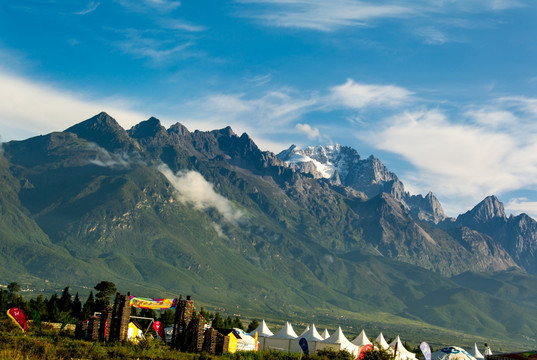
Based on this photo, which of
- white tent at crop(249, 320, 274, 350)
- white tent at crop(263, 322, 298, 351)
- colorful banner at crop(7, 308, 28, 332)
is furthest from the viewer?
white tent at crop(249, 320, 274, 350)

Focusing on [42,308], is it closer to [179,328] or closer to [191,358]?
[179,328]

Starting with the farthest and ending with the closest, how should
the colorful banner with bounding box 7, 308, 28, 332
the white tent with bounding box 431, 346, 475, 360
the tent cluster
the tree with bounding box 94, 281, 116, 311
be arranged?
the tree with bounding box 94, 281, 116, 311 < the white tent with bounding box 431, 346, 475, 360 < the tent cluster < the colorful banner with bounding box 7, 308, 28, 332

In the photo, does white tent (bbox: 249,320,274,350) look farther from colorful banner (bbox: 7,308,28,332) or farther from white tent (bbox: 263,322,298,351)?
colorful banner (bbox: 7,308,28,332)

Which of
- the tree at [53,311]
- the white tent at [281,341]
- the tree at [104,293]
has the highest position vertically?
the tree at [104,293]

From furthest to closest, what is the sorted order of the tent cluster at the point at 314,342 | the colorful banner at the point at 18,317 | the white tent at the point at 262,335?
the white tent at the point at 262,335 < the tent cluster at the point at 314,342 < the colorful banner at the point at 18,317

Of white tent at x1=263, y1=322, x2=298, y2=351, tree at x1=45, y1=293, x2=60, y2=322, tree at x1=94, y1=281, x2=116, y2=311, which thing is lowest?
white tent at x1=263, y1=322, x2=298, y2=351

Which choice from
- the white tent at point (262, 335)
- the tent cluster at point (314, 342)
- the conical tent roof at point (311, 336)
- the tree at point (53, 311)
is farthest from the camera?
the tree at point (53, 311)

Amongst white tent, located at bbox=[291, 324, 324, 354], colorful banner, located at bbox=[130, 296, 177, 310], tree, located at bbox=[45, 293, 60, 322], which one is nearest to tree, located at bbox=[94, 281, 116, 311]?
tree, located at bbox=[45, 293, 60, 322]

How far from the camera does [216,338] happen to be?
70625 mm

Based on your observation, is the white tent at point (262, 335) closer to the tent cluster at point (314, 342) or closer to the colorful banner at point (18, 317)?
the tent cluster at point (314, 342)

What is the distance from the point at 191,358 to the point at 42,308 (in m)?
79.5

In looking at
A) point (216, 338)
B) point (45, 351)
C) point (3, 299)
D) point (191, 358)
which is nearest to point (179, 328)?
point (216, 338)

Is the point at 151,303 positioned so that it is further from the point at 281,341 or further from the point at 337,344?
the point at 281,341

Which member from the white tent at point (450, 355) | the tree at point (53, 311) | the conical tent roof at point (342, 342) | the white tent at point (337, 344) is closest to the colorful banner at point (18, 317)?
the tree at point (53, 311)
